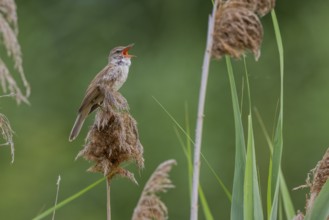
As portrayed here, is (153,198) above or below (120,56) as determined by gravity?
below

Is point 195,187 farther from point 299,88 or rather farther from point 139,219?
point 299,88

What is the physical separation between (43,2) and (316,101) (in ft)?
12.9

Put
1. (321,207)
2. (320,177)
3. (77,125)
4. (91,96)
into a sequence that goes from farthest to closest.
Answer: (77,125), (91,96), (320,177), (321,207)

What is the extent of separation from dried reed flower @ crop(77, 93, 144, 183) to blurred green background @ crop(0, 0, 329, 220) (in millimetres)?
8972

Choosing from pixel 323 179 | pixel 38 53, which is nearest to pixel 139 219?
pixel 323 179

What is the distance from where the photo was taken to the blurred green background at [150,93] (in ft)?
44.4

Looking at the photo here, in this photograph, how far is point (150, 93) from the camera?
44.5 ft

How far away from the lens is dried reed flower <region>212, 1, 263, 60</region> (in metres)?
2.97

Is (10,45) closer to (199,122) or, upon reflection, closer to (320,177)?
(199,122)

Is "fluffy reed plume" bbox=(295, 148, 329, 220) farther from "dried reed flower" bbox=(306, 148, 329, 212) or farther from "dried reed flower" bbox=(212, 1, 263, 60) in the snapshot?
"dried reed flower" bbox=(212, 1, 263, 60)

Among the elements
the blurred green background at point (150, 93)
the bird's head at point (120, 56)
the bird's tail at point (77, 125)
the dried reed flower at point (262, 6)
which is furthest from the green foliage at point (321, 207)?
the blurred green background at point (150, 93)

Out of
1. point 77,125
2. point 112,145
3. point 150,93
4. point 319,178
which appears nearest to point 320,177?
point 319,178

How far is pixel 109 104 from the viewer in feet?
11.9

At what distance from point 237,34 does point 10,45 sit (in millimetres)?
566
